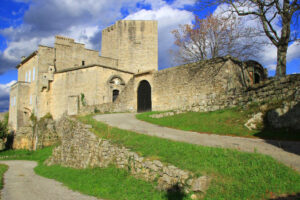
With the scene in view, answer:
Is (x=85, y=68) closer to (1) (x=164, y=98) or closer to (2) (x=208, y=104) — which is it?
A: (1) (x=164, y=98)

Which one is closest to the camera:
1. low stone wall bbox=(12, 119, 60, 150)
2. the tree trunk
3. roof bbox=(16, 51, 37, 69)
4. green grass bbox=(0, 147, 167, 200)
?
green grass bbox=(0, 147, 167, 200)

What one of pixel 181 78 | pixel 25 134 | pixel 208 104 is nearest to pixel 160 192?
pixel 208 104

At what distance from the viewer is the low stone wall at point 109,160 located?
5.82 metres

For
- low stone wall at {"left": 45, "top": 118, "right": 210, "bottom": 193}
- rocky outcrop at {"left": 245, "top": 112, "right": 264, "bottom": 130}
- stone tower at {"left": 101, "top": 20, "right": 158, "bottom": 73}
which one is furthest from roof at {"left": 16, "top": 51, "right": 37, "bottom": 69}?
rocky outcrop at {"left": 245, "top": 112, "right": 264, "bottom": 130}

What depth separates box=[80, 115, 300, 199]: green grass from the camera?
477cm

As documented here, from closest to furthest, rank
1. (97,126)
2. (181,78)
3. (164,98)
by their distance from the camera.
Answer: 1. (97,126)
2. (181,78)
3. (164,98)

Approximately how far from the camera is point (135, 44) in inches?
1268

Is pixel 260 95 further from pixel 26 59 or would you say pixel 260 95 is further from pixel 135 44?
pixel 26 59

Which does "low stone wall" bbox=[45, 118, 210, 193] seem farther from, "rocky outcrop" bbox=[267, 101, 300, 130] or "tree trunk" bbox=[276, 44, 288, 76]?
"tree trunk" bbox=[276, 44, 288, 76]

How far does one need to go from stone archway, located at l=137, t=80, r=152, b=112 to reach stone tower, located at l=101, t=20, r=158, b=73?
489 inches

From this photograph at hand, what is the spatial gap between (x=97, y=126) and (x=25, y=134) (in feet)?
61.9

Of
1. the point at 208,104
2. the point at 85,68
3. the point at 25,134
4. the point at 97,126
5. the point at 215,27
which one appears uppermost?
the point at 215,27

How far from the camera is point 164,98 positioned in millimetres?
17656

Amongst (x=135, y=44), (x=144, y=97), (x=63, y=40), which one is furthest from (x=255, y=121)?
(x=63, y=40)
